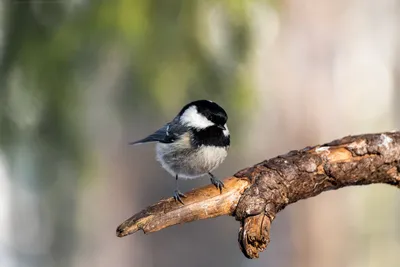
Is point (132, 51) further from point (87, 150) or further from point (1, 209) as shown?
point (1, 209)

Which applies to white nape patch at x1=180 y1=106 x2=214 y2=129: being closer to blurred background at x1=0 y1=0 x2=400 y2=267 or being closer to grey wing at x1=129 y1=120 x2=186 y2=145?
grey wing at x1=129 y1=120 x2=186 y2=145

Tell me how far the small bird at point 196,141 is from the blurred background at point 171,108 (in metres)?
0.35

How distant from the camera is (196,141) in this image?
1.21 meters

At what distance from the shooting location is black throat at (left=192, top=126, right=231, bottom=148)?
1176 millimetres

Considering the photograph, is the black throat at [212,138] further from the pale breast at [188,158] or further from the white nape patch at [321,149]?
the white nape patch at [321,149]

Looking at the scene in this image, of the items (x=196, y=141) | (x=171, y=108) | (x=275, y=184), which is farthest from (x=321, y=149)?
(x=171, y=108)

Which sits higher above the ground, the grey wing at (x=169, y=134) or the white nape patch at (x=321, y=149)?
the grey wing at (x=169, y=134)

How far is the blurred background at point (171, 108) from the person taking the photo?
5.14ft

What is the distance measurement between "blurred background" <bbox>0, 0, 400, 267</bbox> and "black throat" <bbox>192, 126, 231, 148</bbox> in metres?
0.40

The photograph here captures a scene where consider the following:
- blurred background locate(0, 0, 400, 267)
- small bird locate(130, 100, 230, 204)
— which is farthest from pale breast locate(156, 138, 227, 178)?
blurred background locate(0, 0, 400, 267)

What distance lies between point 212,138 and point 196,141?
0.16 ft

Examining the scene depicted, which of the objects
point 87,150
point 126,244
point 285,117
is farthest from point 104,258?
point 285,117

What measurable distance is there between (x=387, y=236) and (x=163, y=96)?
6.57 ft

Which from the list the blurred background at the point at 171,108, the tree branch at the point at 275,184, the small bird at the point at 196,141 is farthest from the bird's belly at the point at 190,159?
the blurred background at the point at 171,108
